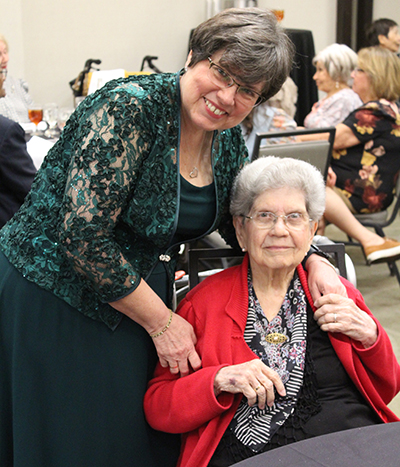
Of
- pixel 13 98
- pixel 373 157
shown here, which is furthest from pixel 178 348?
pixel 13 98

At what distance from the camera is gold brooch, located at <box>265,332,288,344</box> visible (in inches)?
61.9

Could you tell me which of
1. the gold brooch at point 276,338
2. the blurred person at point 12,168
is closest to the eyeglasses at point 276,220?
the gold brooch at point 276,338

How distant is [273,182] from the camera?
1.62 m

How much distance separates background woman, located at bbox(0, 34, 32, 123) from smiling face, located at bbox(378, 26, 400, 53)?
398 centimetres

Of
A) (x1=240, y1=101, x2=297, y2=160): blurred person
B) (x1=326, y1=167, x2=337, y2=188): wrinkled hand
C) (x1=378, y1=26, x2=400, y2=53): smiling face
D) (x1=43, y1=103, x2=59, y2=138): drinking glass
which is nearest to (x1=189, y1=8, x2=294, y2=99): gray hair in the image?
(x1=240, y1=101, x2=297, y2=160): blurred person

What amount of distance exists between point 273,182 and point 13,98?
3.90m

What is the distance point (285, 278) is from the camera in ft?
5.48

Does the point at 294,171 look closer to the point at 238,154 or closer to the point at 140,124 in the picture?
the point at 238,154

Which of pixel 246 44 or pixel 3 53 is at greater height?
pixel 246 44

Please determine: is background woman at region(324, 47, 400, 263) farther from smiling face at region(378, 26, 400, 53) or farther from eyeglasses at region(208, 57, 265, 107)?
eyeglasses at region(208, 57, 265, 107)

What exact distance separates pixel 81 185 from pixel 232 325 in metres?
0.61

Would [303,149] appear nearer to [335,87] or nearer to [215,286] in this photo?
[335,87]

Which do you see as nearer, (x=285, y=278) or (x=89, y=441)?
(x=89, y=441)

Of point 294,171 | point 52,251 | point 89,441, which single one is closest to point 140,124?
point 52,251
